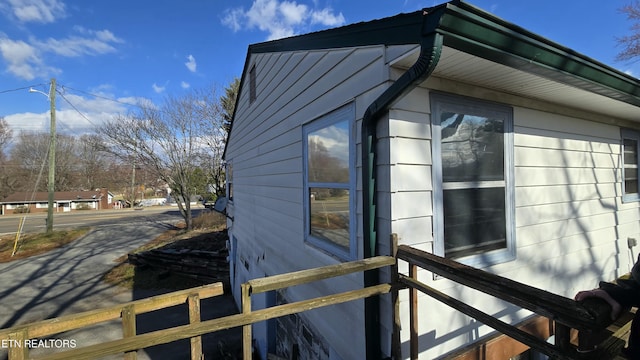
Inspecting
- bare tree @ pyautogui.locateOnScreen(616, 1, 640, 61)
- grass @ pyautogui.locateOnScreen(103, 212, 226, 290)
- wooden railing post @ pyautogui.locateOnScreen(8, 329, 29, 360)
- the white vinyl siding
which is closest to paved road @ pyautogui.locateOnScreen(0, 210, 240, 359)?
grass @ pyautogui.locateOnScreen(103, 212, 226, 290)

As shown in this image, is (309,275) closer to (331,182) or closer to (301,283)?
(301,283)

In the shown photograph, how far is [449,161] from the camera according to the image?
2.35 m

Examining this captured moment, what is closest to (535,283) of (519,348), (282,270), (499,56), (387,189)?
(519,348)

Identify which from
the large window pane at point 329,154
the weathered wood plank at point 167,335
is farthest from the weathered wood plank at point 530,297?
the large window pane at point 329,154

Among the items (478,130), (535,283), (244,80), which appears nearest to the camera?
(478,130)

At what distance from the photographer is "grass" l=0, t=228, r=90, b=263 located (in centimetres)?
1534

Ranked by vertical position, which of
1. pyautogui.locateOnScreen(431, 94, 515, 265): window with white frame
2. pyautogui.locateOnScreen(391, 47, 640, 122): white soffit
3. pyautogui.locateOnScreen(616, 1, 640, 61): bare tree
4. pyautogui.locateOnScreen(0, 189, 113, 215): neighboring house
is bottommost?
pyautogui.locateOnScreen(0, 189, 113, 215): neighboring house

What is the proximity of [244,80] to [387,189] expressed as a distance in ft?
20.3

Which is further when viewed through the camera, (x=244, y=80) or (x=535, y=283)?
Answer: (x=244, y=80)

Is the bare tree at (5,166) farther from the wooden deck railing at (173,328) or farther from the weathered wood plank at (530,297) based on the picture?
the weathered wood plank at (530,297)

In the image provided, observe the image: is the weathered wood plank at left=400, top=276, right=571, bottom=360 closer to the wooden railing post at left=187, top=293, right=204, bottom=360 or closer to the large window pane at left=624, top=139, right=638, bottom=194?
the wooden railing post at left=187, top=293, right=204, bottom=360

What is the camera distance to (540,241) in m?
2.92

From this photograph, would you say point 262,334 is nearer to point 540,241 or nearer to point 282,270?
point 282,270

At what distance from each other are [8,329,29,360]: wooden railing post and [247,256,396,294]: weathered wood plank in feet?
3.21
